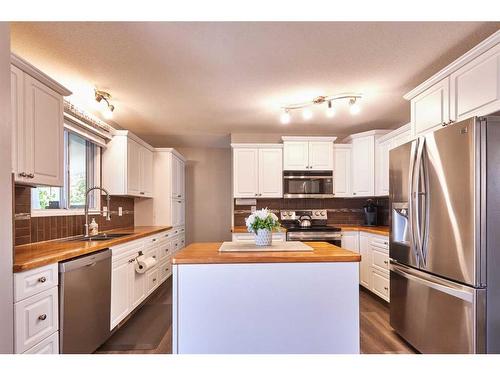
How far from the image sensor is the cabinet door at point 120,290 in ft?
7.70

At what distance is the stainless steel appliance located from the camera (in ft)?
13.3

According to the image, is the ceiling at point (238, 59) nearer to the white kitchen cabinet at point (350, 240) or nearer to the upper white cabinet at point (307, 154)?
the upper white cabinet at point (307, 154)

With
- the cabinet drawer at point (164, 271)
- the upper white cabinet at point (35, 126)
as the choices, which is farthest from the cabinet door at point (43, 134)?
the cabinet drawer at point (164, 271)

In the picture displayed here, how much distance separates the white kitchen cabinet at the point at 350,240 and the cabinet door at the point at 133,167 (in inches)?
117

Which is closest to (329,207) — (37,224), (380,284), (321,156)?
(321,156)

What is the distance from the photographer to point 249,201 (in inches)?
172

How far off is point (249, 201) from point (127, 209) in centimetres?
192

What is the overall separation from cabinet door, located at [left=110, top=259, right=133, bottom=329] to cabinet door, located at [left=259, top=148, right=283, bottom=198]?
218cm

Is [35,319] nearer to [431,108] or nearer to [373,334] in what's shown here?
[373,334]

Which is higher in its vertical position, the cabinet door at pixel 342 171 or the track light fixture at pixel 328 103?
the track light fixture at pixel 328 103

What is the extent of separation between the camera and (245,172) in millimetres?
4102

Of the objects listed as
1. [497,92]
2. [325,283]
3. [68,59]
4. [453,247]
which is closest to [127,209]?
[68,59]
